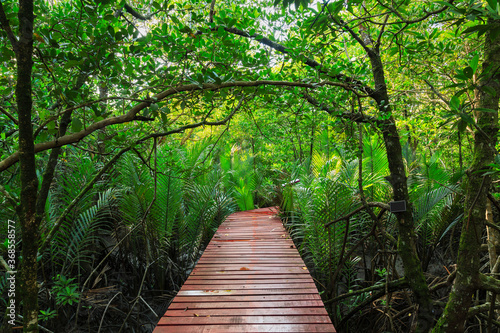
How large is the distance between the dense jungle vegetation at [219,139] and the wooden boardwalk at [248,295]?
23.4 inches

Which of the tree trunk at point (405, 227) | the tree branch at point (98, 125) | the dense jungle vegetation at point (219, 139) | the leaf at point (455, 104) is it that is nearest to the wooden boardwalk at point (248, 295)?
the dense jungle vegetation at point (219, 139)

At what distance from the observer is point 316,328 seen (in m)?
2.01

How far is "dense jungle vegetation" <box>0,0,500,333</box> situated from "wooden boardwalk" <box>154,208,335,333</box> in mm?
594

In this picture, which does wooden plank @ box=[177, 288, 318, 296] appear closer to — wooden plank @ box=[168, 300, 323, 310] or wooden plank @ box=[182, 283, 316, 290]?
wooden plank @ box=[182, 283, 316, 290]

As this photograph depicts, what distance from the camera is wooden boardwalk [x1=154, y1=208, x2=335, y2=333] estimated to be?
2.12 m

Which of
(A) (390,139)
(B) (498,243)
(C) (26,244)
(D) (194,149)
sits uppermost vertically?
(D) (194,149)

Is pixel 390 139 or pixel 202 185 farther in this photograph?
pixel 202 185

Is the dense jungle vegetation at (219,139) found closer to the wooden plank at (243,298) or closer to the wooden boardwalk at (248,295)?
the wooden boardwalk at (248,295)

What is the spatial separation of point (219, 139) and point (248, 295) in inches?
95.6

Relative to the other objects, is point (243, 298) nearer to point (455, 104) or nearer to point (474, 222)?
point (474, 222)

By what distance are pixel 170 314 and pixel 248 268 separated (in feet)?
3.89

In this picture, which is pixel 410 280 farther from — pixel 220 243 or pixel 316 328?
pixel 220 243

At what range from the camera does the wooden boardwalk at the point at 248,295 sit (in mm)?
2117

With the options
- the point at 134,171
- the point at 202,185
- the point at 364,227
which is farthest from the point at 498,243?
the point at 134,171
